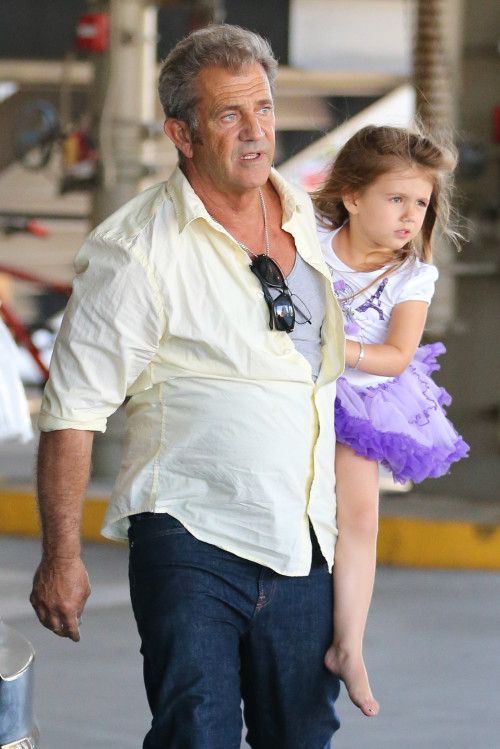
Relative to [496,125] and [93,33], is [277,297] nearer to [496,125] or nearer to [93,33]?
[496,125]

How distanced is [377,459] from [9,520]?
5338 mm

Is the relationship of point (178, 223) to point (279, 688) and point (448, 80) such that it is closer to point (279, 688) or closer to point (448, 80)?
point (279, 688)

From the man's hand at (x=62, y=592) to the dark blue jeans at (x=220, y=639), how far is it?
13cm

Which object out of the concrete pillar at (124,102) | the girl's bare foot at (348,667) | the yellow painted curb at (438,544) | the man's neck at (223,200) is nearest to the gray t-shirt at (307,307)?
the man's neck at (223,200)

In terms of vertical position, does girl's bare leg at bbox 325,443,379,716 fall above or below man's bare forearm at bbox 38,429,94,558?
below

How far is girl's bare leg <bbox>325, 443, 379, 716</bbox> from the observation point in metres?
3.00

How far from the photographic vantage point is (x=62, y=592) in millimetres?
2773

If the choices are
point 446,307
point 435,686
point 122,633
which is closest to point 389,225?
point 435,686

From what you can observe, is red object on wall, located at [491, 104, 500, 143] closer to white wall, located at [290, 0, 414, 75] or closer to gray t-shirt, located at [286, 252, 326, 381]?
gray t-shirt, located at [286, 252, 326, 381]

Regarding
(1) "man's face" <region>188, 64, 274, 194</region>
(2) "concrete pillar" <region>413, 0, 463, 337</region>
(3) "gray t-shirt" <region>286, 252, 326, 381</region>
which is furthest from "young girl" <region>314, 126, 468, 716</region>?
(2) "concrete pillar" <region>413, 0, 463, 337</region>

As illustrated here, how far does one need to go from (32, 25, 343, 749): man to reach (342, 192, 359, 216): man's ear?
1.12 feet

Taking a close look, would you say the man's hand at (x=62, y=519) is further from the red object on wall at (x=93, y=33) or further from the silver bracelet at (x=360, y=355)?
the red object on wall at (x=93, y=33)

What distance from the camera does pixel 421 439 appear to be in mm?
3334

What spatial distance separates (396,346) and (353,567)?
0.45 metres
